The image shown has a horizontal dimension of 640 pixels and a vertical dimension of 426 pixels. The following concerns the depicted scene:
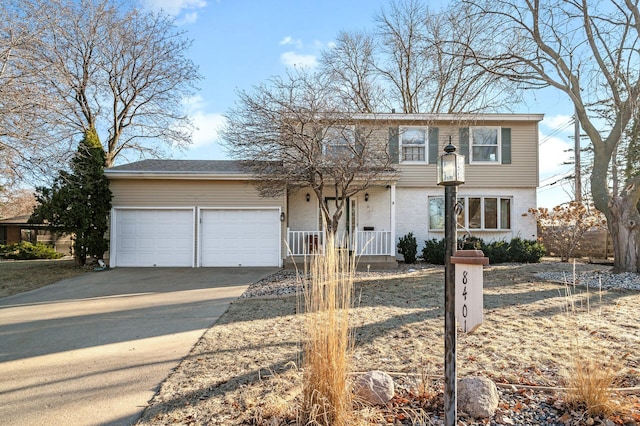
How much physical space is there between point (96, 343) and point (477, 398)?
176 inches

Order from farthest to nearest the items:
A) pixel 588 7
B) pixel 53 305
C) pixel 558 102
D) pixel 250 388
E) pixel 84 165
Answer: pixel 84 165
pixel 558 102
pixel 588 7
pixel 53 305
pixel 250 388

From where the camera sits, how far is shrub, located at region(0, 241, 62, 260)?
18234mm

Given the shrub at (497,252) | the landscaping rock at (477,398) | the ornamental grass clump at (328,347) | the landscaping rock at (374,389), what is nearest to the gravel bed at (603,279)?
the shrub at (497,252)

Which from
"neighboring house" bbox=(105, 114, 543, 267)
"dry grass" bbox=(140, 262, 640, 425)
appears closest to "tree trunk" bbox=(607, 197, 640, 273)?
"dry grass" bbox=(140, 262, 640, 425)

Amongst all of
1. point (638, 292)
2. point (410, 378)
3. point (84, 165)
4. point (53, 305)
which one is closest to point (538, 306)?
point (638, 292)

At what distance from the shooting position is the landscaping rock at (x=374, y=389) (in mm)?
2791

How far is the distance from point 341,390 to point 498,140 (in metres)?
13.3

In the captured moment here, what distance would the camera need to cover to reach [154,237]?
39.6 feet

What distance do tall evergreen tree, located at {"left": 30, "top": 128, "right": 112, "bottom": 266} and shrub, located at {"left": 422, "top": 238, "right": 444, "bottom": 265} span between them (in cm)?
1057

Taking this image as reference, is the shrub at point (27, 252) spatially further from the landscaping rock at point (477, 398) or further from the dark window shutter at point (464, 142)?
the landscaping rock at point (477, 398)

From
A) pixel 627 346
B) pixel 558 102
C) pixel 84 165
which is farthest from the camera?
pixel 84 165

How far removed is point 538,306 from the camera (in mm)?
6191

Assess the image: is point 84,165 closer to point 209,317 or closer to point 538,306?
point 209,317

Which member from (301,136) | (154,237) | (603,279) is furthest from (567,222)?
(154,237)
